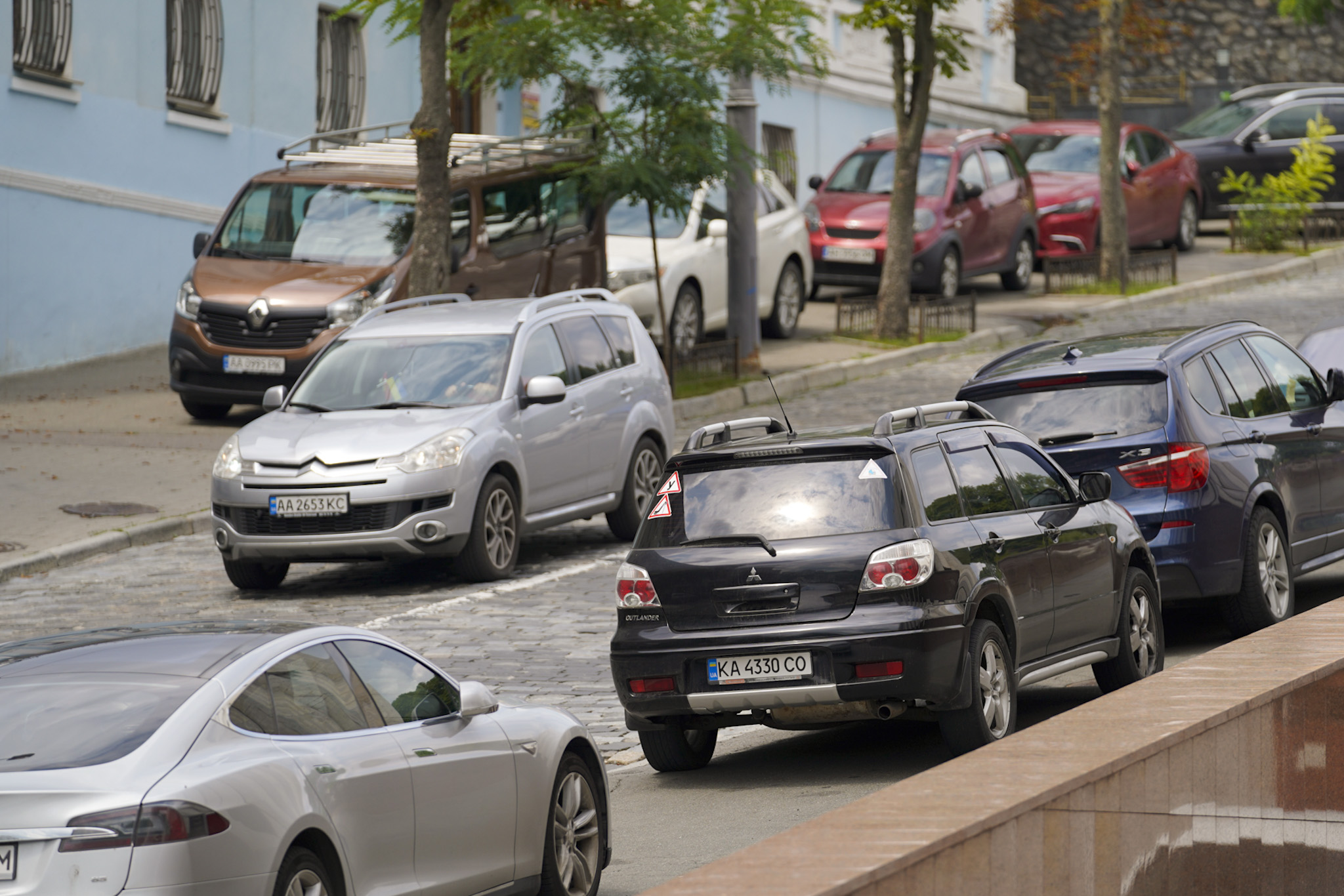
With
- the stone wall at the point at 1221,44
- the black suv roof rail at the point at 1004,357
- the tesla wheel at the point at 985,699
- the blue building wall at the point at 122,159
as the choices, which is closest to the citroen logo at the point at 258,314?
the blue building wall at the point at 122,159

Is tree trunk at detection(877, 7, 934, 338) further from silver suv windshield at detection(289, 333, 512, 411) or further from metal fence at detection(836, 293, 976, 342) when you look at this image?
silver suv windshield at detection(289, 333, 512, 411)

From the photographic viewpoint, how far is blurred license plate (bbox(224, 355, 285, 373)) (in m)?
17.9

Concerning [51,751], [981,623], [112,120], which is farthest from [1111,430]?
[112,120]

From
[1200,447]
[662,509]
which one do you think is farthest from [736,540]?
[1200,447]

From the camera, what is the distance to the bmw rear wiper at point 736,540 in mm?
8273

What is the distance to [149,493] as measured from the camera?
50.9ft

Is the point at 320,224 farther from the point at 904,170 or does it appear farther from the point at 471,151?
the point at 904,170

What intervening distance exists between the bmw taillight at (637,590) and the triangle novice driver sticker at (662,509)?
0.87 feet

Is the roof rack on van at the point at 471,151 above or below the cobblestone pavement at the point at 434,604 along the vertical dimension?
above

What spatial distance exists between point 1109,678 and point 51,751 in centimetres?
595

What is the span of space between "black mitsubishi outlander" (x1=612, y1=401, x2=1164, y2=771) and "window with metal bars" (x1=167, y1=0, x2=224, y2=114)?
16543 millimetres

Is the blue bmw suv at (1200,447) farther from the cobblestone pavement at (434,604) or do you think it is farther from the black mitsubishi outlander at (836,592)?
the cobblestone pavement at (434,604)

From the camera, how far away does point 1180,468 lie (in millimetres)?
10516

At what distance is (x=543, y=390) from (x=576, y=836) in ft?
21.9
